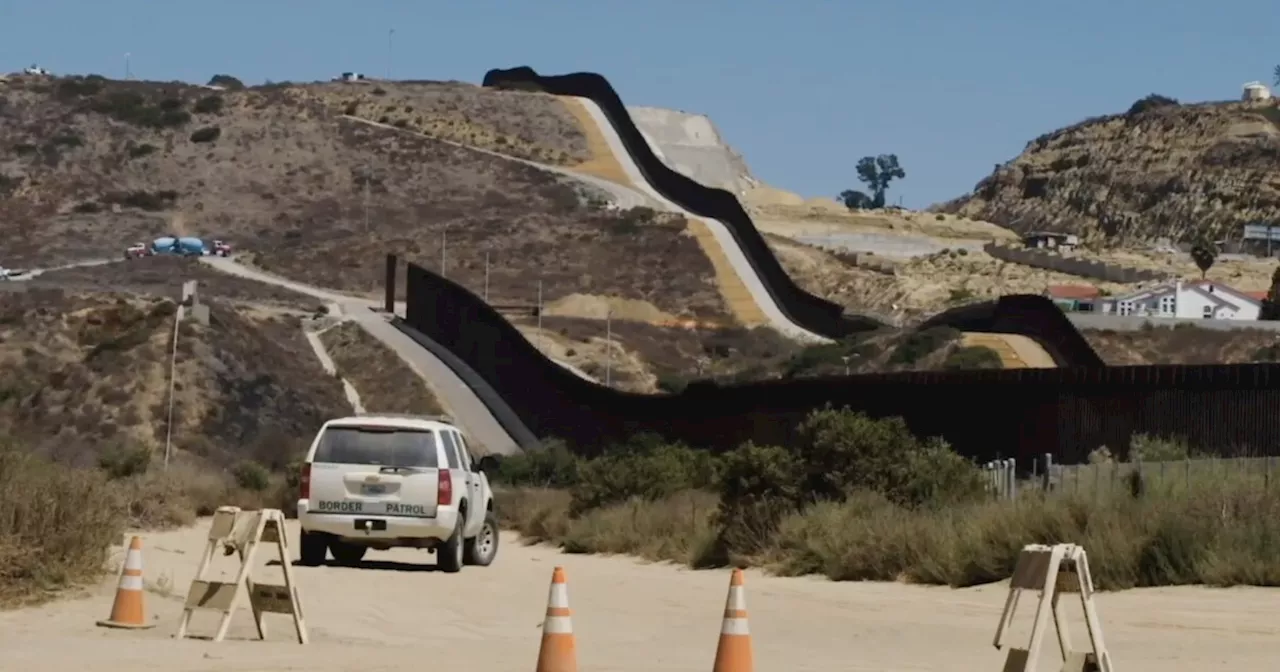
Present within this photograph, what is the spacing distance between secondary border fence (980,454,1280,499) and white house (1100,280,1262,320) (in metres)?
73.7

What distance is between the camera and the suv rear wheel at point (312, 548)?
2648 cm

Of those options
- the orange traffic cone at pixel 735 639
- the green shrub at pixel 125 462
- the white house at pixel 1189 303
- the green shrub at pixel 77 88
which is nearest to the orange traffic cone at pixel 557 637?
the orange traffic cone at pixel 735 639

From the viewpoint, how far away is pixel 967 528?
23.6 m

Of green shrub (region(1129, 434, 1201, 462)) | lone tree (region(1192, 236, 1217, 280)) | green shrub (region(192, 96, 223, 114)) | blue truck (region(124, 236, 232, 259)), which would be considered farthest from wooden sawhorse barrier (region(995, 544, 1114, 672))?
green shrub (region(192, 96, 223, 114))

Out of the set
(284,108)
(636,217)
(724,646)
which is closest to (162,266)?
(636,217)

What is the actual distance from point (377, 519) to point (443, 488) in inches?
32.5

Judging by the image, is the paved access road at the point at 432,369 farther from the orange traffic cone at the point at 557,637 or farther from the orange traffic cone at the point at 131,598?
the orange traffic cone at the point at 557,637

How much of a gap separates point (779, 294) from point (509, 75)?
7869 centimetres

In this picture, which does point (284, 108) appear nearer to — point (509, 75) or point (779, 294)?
point (509, 75)

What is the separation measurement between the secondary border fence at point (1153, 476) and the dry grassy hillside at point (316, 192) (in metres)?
74.8

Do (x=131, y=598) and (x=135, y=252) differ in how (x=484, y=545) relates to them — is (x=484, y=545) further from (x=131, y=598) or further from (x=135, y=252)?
(x=135, y=252)

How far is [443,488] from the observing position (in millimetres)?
26016

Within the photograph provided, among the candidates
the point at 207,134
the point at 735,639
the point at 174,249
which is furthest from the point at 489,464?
the point at 207,134

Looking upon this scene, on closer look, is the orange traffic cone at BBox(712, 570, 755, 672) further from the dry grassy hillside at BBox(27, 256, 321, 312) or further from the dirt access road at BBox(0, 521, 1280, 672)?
the dry grassy hillside at BBox(27, 256, 321, 312)
